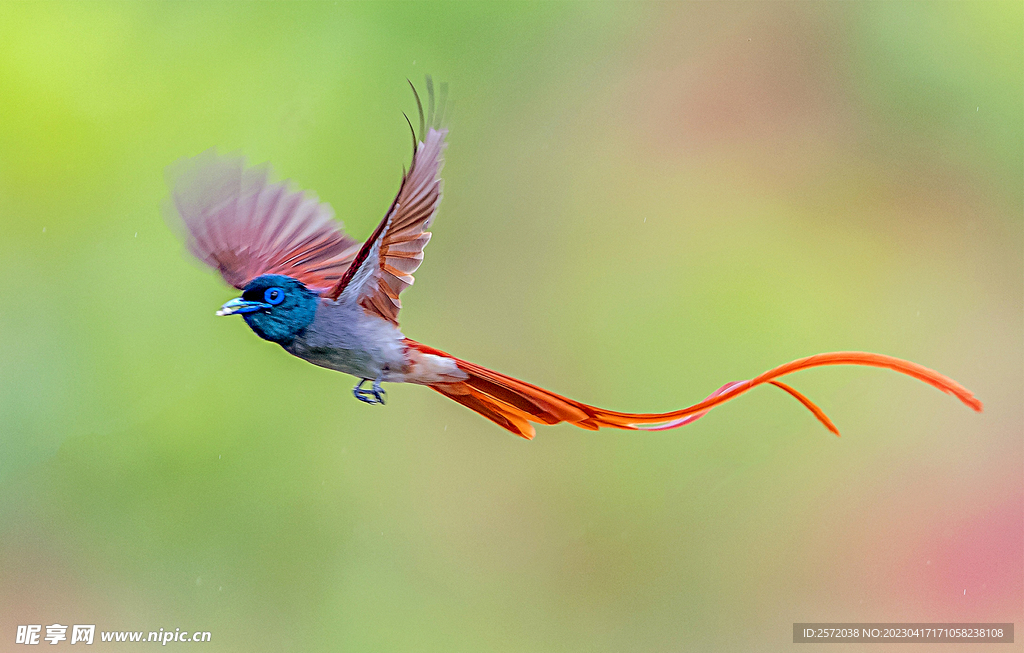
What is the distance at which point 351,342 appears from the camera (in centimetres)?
88

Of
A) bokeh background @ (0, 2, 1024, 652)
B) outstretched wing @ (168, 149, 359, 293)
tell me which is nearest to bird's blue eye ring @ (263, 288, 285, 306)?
outstretched wing @ (168, 149, 359, 293)

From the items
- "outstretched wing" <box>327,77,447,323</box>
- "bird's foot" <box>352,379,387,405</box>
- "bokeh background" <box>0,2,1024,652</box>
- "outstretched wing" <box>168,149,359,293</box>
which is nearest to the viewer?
"outstretched wing" <box>327,77,447,323</box>

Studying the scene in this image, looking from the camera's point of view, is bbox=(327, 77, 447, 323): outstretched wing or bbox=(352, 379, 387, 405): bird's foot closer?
bbox=(327, 77, 447, 323): outstretched wing

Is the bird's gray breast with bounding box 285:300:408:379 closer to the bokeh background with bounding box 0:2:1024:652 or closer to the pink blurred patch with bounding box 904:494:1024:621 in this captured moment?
the bokeh background with bounding box 0:2:1024:652

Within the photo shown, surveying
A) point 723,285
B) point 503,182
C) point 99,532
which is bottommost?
point 99,532

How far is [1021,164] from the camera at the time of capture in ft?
7.32

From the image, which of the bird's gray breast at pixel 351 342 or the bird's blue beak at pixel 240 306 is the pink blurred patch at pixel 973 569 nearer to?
the bird's gray breast at pixel 351 342

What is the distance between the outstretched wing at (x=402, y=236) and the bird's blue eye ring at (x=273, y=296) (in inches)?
2.1

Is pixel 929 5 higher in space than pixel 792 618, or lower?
higher

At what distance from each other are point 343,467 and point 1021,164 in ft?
5.67

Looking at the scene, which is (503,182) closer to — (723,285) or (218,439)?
(723,285)

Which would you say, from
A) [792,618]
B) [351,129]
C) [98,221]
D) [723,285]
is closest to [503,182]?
[351,129]

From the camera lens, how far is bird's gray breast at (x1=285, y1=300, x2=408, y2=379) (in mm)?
860

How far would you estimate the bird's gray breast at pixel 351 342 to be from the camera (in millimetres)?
860
